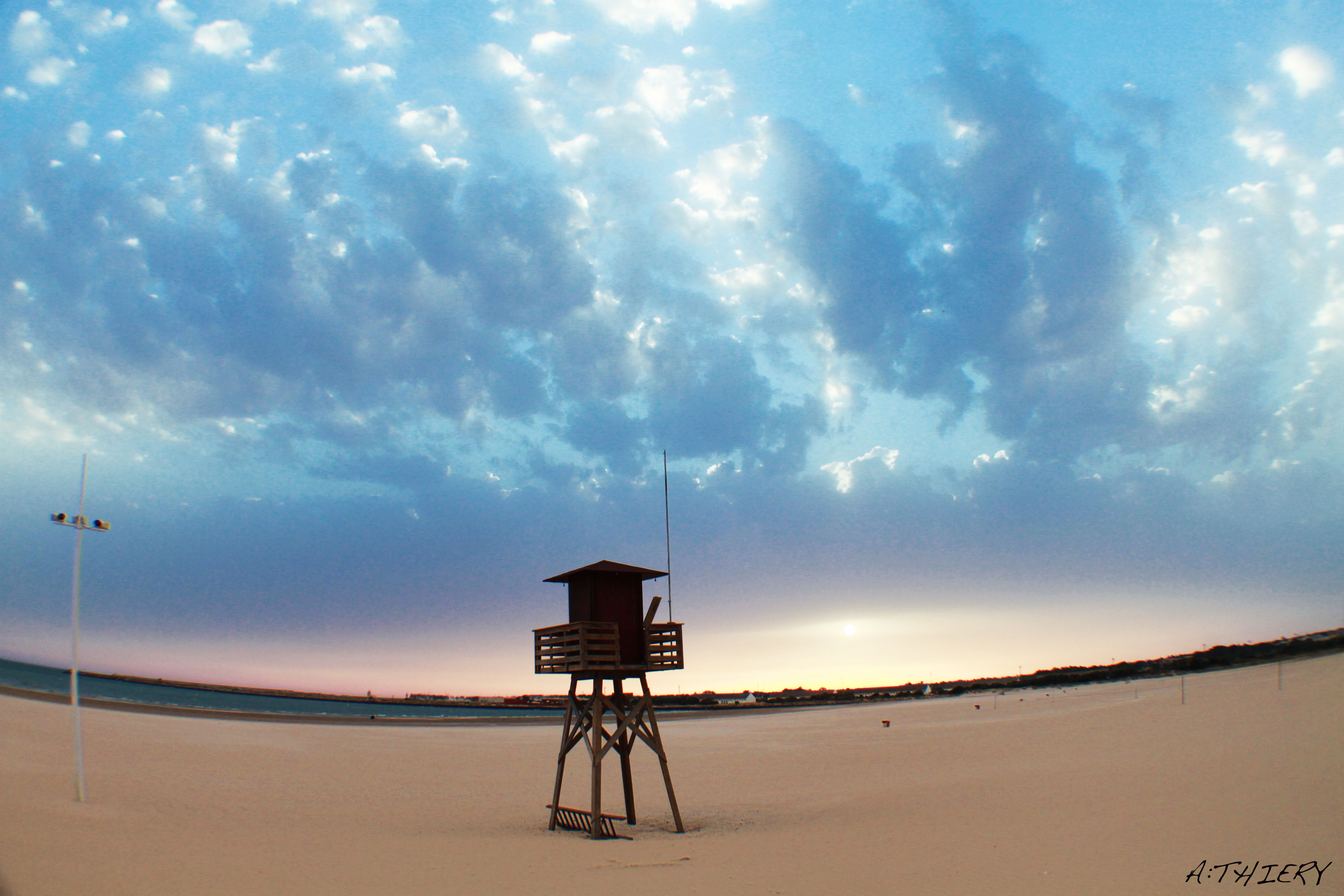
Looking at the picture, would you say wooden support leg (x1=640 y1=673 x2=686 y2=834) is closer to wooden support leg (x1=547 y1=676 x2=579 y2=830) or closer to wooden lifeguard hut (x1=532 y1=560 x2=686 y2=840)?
wooden lifeguard hut (x1=532 y1=560 x2=686 y2=840)

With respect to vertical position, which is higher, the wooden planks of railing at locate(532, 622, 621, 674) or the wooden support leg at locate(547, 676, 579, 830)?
the wooden planks of railing at locate(532, 622, 621, 674)

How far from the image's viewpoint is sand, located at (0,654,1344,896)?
14633 mm

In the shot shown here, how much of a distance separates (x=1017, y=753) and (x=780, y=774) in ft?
41.1

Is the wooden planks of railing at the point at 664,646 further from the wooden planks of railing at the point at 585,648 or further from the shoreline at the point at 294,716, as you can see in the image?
the shoreline at the point at 294,716

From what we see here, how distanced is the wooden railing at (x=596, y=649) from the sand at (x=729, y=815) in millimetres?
4637

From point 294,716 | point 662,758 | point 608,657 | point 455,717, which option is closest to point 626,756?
point 662,758

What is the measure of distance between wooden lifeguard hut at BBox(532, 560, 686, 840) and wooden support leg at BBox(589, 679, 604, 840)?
1.6 inches

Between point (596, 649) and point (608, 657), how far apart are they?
48 centimetres

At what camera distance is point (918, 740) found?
162ft

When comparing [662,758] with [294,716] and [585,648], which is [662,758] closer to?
[585,648]

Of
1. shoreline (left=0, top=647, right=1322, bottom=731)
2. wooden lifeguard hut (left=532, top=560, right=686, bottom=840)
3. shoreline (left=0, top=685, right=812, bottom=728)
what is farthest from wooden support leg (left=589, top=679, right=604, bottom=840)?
shoreline (left=0, top=685, right=812, bottom=728)

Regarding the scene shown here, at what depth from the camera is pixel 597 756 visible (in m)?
21.3

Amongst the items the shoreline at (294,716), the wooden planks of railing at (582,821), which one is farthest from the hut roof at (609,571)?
the shoreline at (294,716)

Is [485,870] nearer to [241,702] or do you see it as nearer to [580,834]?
[580,834]
